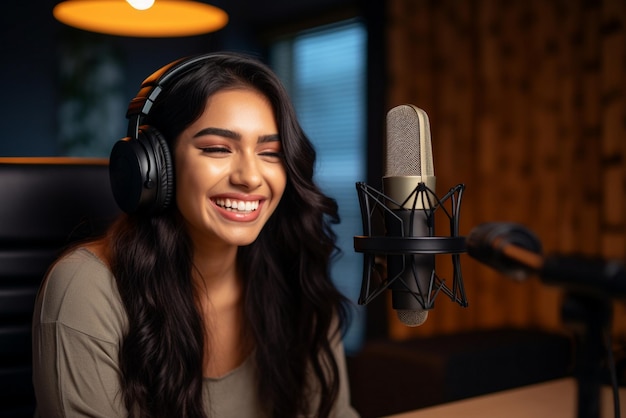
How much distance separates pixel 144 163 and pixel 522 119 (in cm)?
209

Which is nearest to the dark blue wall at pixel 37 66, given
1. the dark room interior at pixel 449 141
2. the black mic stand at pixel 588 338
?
the dark room interior at pixel 449 141

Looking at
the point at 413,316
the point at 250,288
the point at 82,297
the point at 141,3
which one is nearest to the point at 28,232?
the point at 82,297

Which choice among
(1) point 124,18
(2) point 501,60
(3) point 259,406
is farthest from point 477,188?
(3) point 259,406

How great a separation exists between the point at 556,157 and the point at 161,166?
198 centimetres

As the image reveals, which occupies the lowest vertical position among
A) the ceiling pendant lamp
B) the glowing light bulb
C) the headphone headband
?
the headphone headband

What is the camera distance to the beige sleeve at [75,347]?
106 centimetres

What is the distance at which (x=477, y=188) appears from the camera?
3.08 m

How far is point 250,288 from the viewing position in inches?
54.6

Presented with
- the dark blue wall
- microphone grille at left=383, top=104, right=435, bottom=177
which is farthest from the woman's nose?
the dark blue wall

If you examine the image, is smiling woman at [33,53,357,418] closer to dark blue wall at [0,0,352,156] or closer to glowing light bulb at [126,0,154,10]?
glowing light bulb at [126,0,154,10]

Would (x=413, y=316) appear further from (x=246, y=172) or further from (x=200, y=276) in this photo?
(x=200, y=276)

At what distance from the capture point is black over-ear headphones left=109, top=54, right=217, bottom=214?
106cm

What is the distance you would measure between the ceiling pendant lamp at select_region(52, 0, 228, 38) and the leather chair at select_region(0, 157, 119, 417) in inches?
25.4

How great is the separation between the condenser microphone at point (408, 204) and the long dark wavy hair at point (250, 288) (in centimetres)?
41
